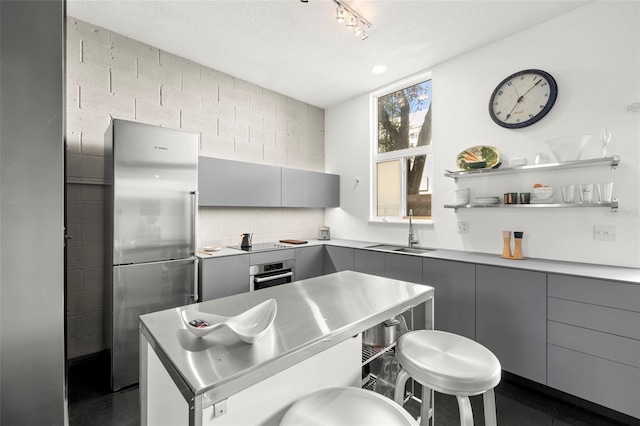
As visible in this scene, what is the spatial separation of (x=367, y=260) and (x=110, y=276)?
2.46m

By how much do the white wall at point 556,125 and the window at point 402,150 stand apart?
0.21 meters

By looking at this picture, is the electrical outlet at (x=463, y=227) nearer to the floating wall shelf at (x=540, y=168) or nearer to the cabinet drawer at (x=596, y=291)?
the floating wall shelf at (x=540, y=168)

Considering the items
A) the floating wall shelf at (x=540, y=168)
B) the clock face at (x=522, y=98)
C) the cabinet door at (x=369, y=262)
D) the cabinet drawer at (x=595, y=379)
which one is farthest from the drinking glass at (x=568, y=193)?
the cabinet door at (x=369, y=262)

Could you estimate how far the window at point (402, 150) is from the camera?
142 inches

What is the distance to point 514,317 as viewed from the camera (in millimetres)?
2252

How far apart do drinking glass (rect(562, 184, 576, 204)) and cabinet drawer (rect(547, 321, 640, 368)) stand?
3.37 feet

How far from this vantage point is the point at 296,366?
1055 millimetres

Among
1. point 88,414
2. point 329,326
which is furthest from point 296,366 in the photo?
point 88,414

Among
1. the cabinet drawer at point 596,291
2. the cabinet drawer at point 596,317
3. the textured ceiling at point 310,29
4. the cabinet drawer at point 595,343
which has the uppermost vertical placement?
the textured ceiling at point 310,29

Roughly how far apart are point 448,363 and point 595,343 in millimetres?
1488

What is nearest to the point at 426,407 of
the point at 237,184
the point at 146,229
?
the point at 146,229

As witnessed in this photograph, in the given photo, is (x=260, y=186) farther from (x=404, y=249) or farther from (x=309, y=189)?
(x=404, y=249)

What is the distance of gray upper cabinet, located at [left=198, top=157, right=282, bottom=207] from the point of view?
3.12m

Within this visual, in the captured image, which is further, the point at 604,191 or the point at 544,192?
the point at 544,192
